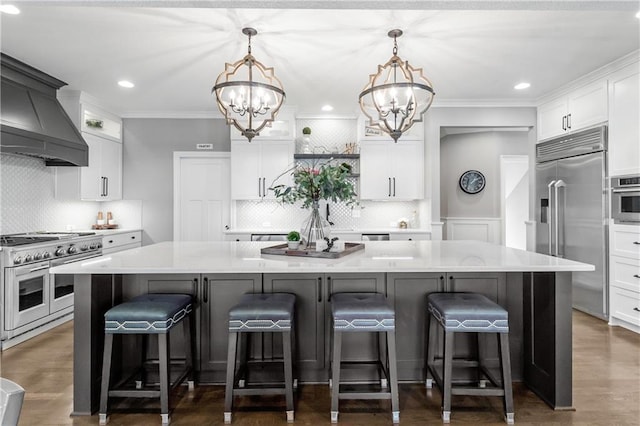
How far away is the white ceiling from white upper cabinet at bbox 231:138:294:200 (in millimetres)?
941

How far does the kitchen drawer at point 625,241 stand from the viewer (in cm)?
352

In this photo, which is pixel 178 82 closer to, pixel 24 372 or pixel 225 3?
pixel 225 3

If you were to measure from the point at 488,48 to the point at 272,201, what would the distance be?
3434 millimetres

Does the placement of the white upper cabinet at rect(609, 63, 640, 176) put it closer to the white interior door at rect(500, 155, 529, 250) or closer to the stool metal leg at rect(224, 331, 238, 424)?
the white interior door at rect(500, 155, 529, 250)

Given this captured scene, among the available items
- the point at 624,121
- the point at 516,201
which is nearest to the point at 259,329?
the point at 624,121

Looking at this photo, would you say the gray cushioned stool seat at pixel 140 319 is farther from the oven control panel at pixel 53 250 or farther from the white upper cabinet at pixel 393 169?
the white upper cabinet at pixel 393 169

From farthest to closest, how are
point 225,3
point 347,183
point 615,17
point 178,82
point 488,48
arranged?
point 178,82 → point 488,48 → point 615,17 → point 347,183 → point 225,3

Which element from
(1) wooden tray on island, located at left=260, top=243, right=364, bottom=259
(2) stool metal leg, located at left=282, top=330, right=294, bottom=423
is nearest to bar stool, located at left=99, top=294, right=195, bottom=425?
(2) stool metal leg, located at left=282, top=330, right=294, bottom=423

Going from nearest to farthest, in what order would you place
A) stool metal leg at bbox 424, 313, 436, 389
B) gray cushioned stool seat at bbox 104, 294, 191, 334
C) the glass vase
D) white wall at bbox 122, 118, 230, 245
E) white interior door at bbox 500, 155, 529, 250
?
1. gray cushioned stool seat at bbox 104, 294, 191, 334
2. stool metal leg at bbox 424, 313, 436, 389
3. the glass vase
4. white wall at bbox 122, 118, 230, 245
5. white interior door at bbox 500, 155, 529, 250

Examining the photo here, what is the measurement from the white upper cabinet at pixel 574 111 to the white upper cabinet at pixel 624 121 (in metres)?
0.11

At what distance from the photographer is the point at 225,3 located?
1.76m

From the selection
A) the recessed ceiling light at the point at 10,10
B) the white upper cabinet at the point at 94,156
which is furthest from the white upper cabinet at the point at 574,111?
the white upper cabinet at the point at 94,156

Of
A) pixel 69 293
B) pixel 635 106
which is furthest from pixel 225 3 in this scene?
pixel 635 106

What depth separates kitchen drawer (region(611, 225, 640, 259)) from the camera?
11.6ft
